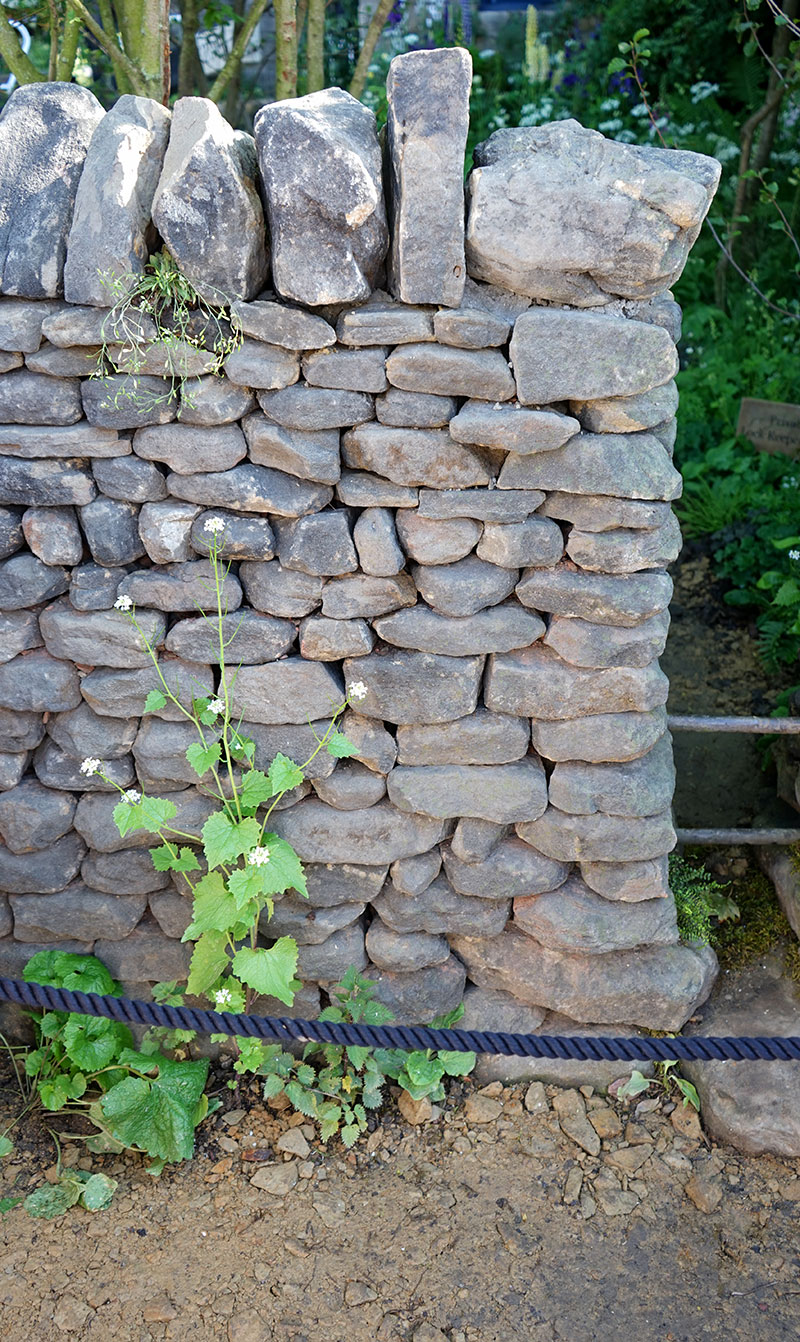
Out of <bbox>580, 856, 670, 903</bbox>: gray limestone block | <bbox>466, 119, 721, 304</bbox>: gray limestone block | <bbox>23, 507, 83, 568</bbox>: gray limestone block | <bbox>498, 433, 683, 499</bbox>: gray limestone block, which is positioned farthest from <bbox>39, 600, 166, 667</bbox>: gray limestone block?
<bbox>580, 856, 670, 903</bbox>: gray limestone block

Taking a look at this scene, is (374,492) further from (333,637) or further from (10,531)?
(10,531)

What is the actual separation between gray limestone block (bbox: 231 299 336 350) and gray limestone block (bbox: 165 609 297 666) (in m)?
0.65

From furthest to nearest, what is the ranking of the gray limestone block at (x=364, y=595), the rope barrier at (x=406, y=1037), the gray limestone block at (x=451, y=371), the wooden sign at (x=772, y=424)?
the wooden sign at (x=772, y=424), the gray limestone block at (x=364, y=595), the gray limestone block at (x=451, y=371), the rope barrier at (x=406, y=1037)

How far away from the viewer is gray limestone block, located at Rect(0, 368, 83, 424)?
2.47 m

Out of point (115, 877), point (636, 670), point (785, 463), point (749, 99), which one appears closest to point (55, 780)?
point (115, 877)

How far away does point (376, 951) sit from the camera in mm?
2904

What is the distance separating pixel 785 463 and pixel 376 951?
11.2 feet

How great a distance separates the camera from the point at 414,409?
241 cm

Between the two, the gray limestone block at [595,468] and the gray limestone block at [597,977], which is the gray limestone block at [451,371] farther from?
the gray limestone block at [597,977]

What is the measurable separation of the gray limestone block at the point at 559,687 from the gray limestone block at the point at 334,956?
0.77m

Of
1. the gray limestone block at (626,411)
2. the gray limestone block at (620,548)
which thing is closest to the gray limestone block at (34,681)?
the gray limestone block at (620,548)

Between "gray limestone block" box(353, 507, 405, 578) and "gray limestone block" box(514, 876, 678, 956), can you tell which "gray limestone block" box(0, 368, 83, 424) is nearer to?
"gray limestone block" box(353, 507, 405, 578)

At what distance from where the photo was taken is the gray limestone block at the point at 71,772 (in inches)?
109

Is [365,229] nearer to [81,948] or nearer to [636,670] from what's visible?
[636,670]
